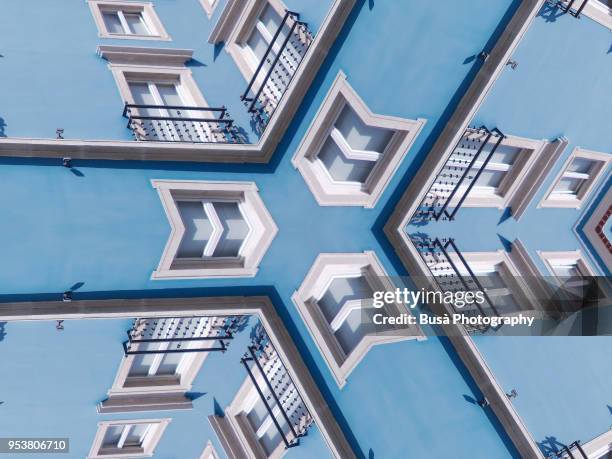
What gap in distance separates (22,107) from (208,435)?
9.05m

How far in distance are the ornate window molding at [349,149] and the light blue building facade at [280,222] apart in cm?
5

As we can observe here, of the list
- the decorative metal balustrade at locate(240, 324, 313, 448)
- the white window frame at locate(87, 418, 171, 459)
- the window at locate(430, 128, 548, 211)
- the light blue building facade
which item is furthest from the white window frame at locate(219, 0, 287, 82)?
the white window frame at locate(87, 418, 171, 459)

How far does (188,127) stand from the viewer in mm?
13945

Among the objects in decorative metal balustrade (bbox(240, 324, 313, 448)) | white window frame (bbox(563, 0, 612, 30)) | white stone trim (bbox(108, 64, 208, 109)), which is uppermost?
white stone trim (bbox(108, 64, 208, 109))

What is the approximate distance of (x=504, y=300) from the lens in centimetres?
1647

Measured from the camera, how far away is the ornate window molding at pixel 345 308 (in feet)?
43.4

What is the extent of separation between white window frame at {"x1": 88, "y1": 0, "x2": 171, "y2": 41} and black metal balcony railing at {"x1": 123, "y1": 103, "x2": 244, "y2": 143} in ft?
9.14

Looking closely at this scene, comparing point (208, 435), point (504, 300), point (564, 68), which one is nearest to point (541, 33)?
point (564, 68)

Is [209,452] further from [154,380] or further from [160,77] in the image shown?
[160,77]

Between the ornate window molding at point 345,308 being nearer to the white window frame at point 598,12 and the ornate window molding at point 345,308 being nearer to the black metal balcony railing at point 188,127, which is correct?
the black metal balcony railing at point 188,127

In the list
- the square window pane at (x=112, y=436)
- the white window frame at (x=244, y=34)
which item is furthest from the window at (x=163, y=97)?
the square window pane at (x=112, y=436)

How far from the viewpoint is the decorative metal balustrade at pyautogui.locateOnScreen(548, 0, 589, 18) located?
47.1ft

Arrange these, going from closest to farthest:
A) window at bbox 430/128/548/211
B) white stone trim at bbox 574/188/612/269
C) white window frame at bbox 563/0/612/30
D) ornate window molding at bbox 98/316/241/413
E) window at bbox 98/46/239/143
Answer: window at bbox 98/46/239/143, ornate window molding at bbox 98/316/241/413, window at bbox 430/128/548/211, white window frame at bbox 563/0/612/30, white stone trim at bbox 574/188/612/269

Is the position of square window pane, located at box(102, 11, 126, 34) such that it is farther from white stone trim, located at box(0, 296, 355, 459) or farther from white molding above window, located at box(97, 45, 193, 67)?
white stone trim, located at box(0, 296, 355, 459)
